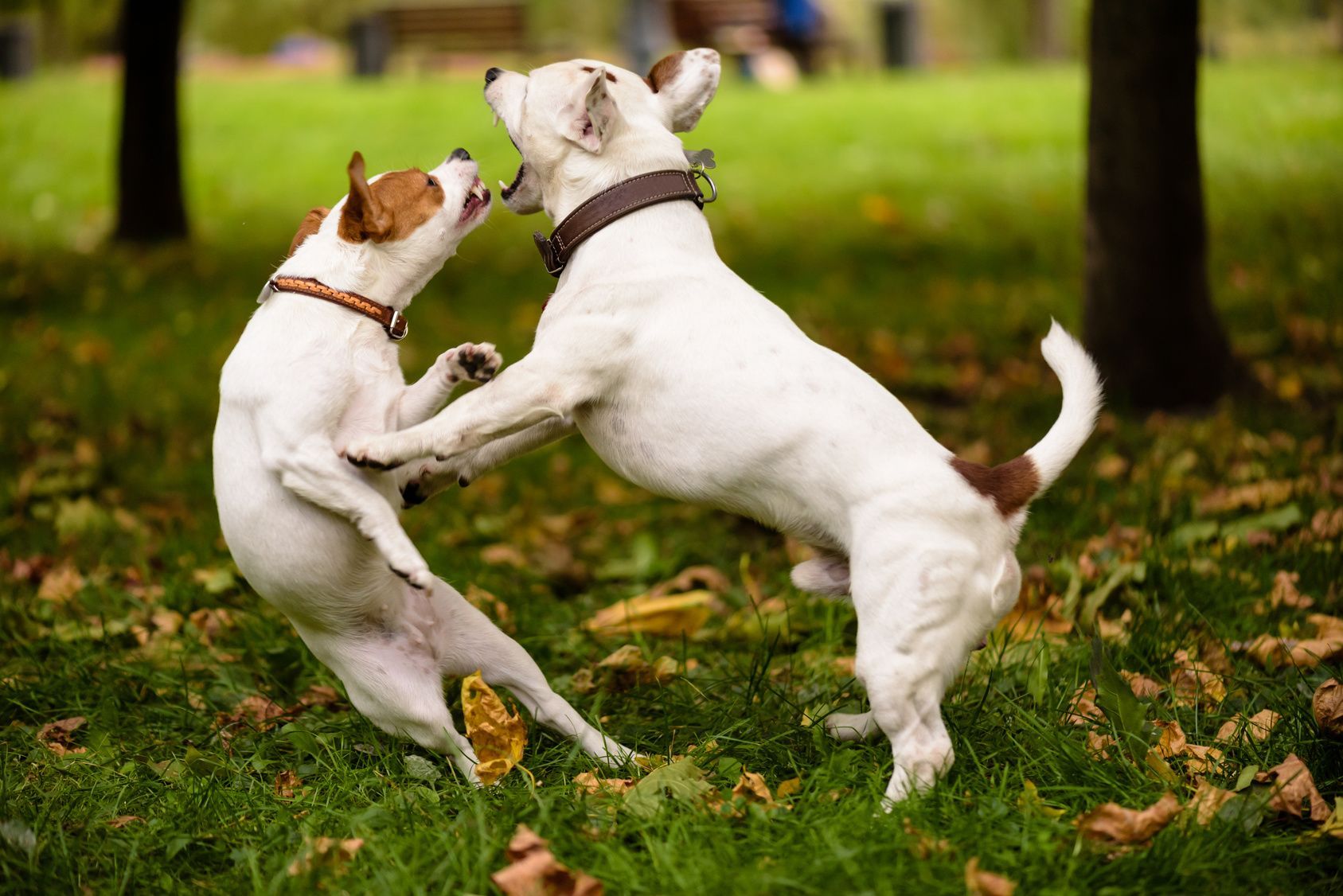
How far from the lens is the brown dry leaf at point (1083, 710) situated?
3172 millimetres

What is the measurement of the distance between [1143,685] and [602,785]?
153cm

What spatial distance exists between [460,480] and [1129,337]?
12.3 ft

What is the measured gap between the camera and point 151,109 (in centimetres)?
908

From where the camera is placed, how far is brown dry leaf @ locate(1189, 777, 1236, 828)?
8.83 ft

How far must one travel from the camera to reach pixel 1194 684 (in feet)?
11.4

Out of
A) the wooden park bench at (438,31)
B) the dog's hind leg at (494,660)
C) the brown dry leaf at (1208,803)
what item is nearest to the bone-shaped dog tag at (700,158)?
the dog's hind leg at (494,660)

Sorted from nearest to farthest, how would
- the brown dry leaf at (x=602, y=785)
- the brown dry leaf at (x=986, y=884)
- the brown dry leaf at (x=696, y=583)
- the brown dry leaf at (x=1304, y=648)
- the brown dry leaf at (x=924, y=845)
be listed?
1. the brown dry leaf at (x=986, y=884)
2. the brown dry leaf at (x=924, y=845)
3. the brown dry leaf at (x=602, y=785)
4. the brown dry leaf at (x=1304, y=648)
5. the brown dry leaf at (x=696, y=583)

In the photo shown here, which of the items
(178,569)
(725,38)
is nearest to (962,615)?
(178,569)

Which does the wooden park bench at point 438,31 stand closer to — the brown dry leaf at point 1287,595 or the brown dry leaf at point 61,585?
the brown dry leaf at point 61,585

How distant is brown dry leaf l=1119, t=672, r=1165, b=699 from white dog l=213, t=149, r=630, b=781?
4.57 ft

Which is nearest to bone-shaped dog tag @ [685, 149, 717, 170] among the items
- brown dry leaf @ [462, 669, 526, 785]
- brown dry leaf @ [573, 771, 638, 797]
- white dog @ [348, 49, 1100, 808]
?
white dog @ [348, 49, 1100, 808]

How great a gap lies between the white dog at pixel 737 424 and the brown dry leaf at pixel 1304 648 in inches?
41.6

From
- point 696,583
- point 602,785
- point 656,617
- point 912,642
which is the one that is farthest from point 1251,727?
point 696,583

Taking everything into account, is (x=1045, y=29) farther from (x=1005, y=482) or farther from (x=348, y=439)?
(x=348, y=439)
